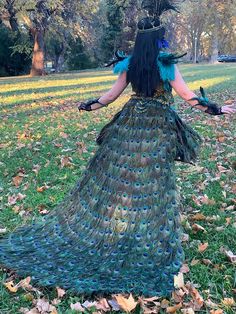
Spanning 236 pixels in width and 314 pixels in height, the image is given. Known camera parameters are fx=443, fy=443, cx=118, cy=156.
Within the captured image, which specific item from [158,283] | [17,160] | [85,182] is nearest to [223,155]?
[17,160]

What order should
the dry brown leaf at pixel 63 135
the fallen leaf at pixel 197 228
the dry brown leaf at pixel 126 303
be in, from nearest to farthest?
the dry brown leaf at pixel 126 303 → the fallen leaf at pixel 197 228 → the dry brown leaf at pixel 63 135

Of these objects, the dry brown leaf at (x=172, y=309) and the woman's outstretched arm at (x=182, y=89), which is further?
the woman's outstretched arm at (x=182, y=89)

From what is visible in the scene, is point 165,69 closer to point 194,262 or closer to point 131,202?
point 131,202

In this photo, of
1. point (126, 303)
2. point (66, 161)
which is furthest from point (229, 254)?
point (66, 161)

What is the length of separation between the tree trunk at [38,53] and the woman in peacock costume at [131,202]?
24.7 m

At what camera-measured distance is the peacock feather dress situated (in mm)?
3326

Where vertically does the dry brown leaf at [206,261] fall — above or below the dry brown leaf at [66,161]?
below

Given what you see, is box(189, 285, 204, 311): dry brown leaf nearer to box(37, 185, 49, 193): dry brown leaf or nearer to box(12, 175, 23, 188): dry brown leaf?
box(37, 185, 49, 193): dry brown leaf

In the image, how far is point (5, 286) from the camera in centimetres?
338

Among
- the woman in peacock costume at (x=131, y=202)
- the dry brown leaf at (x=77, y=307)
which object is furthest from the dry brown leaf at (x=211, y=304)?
the dry brown leaf at (x=77, y=307)

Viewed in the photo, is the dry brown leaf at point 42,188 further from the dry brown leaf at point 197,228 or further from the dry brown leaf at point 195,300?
the dry brown leaf at point 195,300

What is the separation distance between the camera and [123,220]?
357cm

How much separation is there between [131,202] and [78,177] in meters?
2.63

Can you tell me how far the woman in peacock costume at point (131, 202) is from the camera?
3.38 meters
